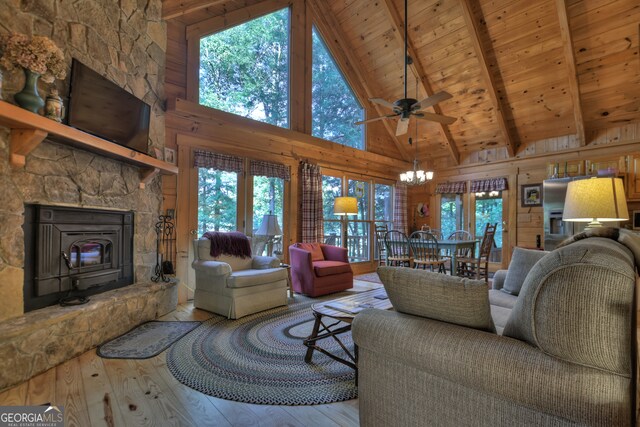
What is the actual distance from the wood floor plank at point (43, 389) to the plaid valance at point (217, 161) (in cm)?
274

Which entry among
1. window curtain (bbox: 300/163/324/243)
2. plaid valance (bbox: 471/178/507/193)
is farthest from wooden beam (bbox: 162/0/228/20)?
plaid valance (bbox: 471/178/507/193)

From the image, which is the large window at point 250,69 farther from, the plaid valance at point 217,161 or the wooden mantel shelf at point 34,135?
the wooden mantel shelf at point 34,135

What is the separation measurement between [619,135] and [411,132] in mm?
3499

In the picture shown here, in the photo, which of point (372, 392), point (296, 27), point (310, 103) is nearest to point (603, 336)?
point (372, 392)

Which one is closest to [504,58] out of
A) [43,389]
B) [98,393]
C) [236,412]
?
[236,412]

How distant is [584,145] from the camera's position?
548 centimetres

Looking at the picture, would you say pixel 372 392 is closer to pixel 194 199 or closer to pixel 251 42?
pixel 194 199

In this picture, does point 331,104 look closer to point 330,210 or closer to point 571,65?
point 330,210

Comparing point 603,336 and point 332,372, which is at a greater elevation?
point 603,336

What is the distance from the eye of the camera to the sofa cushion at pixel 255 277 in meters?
3.33

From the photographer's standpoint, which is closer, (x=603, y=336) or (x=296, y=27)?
(x=603, y=336)

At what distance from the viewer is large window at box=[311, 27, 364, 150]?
234 inches

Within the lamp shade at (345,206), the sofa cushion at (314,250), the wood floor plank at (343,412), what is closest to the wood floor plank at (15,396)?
the wood floor plank at (343,412)

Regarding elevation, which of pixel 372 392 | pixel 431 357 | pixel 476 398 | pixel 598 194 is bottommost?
pixel 372 392
